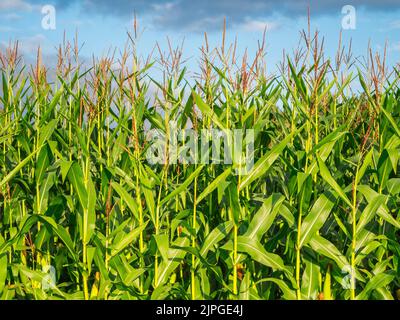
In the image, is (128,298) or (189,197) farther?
(189,197)

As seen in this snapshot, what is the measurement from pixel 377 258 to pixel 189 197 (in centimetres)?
177

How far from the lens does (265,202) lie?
4359mm

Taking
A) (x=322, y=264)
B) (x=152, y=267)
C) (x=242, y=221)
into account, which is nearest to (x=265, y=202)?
(x=242, y=221)

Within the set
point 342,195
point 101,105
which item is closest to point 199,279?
point 342,195

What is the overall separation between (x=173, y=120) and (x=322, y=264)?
186 cm

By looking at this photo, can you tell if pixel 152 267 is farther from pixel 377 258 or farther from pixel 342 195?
pixel 377 258

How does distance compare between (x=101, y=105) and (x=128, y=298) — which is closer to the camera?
(x=128, y=298)

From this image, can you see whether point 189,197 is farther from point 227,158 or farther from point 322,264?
point 322,264
